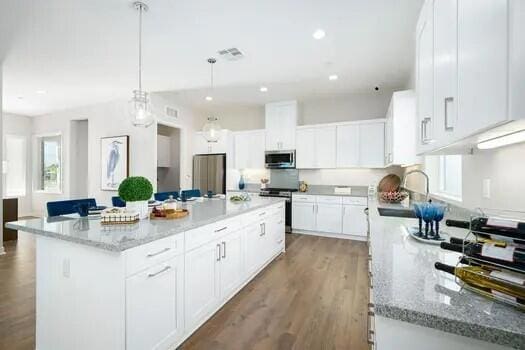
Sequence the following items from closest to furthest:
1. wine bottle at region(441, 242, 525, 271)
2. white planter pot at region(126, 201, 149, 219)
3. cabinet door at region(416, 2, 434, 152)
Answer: wine bottle at region(441, 242, 525, 271)
cabinet door at region(416, 2, 434, 152)
white planter pot at region(126, 201, 149, 219)

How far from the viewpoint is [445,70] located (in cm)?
102

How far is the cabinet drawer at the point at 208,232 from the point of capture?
1.82 m

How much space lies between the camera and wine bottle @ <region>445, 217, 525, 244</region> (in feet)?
2.23

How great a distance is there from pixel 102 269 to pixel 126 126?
487 centimetres

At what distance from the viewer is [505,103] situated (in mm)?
573

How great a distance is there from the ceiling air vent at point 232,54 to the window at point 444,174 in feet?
9.00

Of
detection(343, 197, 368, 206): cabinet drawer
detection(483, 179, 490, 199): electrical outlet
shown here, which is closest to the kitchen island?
detection(483, 179, 490, 199): electrical outlet

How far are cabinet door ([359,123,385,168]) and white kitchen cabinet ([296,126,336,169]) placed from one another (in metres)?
0.55

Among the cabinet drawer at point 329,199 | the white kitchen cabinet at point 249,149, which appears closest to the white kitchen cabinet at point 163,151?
the white kitchen cabinet at point 249,149

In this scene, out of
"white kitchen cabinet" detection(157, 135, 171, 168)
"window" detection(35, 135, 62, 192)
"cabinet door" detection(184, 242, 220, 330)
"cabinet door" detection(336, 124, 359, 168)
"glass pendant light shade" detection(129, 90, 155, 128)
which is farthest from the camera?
"window" detection(35, 135, 62, 192)

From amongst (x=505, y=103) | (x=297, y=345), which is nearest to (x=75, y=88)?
(x=297, y=345)

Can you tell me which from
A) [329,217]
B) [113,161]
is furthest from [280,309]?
[113,161]

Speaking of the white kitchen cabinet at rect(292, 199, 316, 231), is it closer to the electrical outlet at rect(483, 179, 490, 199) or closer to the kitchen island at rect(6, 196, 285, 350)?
the kitchen island at rect(6, 196, 285, 350)

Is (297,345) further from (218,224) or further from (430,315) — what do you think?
(430,315)
